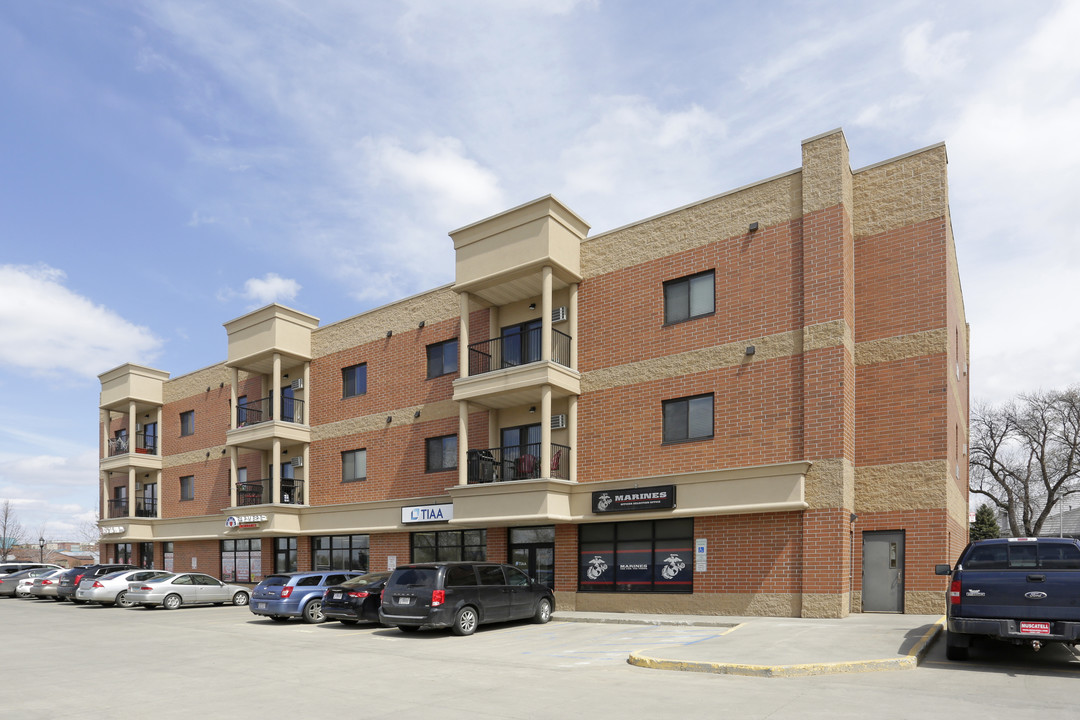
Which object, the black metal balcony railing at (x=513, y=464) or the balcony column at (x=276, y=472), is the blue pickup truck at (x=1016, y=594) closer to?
the black metal balcony railing at (x=513, y=464)

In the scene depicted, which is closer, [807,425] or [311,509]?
[807,425]

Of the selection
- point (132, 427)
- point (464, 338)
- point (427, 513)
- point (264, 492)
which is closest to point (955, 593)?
point (464, 338)

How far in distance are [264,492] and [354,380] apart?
21.1 ft

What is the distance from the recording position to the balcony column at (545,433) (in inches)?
873

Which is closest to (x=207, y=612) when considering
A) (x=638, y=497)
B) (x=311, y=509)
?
(x=311, y=509)

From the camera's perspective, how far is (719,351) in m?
20.9

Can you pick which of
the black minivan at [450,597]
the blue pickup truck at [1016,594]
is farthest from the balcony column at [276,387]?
the blue pickup truck at [1016,594]

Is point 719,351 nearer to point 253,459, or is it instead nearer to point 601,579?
point 601,579

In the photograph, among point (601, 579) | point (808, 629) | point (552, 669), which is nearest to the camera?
point (552, 669)

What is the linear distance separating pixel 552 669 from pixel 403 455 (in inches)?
668

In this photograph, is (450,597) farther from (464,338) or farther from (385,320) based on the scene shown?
(385,320)

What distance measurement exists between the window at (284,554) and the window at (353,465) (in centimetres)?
465

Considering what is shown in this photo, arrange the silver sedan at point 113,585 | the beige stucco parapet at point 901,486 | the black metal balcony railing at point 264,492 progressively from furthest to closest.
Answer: the black metal balcony railing at point 264,492, the silver sedan at point 113,585, the beige stucco parapet at point 901,486

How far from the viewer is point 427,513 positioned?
2659cm
